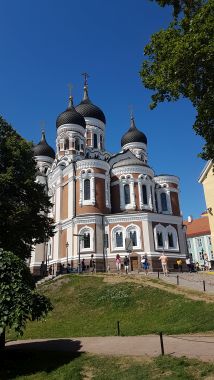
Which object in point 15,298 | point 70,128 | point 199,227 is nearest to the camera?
point 15,298

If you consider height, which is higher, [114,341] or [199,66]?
[199,66]

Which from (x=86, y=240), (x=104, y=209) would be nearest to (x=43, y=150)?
(x=104, y=209)

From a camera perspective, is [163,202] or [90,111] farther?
[90,111]

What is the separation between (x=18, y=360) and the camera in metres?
12.8

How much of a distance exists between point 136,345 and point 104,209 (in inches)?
1196

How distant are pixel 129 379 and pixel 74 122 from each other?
4430 centimetres

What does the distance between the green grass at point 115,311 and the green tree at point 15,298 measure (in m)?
3.83

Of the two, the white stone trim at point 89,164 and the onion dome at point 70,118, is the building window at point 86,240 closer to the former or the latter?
the white stone trim at point 89,164

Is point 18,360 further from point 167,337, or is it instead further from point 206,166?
point 206,166

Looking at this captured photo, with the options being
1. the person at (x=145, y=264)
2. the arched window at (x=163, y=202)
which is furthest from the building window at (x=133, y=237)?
the arched window at (x=163, y=202)

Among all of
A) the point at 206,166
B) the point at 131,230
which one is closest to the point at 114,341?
the point at 206,166

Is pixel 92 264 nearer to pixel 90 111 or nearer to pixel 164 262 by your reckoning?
pixel 164 262

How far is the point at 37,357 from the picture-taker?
42.4ft

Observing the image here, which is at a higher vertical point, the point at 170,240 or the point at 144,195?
the point at 144,195
